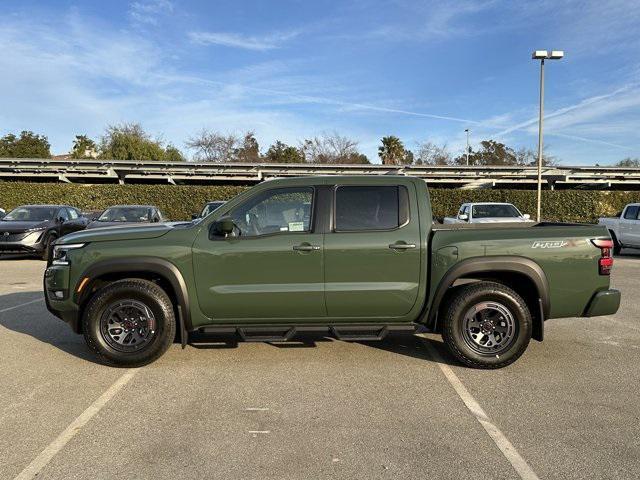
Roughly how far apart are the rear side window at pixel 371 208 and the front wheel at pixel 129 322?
1.91 m

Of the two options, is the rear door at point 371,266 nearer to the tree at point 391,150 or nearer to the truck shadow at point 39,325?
the truck shadow at point 39,325

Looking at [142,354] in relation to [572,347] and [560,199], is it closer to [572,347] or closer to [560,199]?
[572,347]

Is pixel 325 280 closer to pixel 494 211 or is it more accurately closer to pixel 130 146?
pixel 494 211

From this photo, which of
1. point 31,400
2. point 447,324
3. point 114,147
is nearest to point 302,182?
point 447,324

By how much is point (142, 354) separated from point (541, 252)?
4.01 metres

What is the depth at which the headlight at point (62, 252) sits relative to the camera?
4.79 m

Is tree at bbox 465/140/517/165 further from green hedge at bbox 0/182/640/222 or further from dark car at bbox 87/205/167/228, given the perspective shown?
dark car at bbox 87/205/167/228

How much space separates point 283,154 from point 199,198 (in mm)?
31927

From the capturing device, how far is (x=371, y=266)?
4.66m

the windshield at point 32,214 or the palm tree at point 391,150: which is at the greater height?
the palm tree at point 391,150

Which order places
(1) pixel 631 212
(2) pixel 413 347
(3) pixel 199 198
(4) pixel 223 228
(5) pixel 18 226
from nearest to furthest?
(4) pixel 223 228
(2) pixel 413 347
(5) pixel 18 226
(1) pixel 631 212
(3) pixel 199 198

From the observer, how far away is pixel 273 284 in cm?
465

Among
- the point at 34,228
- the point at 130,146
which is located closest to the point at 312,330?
the point at 34,228

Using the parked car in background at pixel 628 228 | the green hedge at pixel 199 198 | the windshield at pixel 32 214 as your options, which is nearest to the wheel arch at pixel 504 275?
the parked car in background at pixel 628 228
